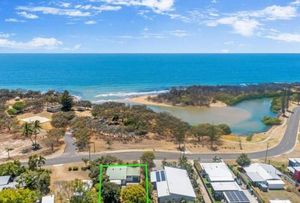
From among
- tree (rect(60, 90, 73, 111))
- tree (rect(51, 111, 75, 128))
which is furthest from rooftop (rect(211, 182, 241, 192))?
tree (rect(60, 90, 73, 111))

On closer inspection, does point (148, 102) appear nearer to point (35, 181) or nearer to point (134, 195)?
point (35, 181)

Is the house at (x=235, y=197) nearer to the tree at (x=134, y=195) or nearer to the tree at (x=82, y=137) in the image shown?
the tree at (x=134, y=195)

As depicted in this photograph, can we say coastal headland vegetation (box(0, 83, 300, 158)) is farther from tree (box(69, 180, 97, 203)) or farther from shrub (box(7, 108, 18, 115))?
tree (box(69, 180, 97, 203))

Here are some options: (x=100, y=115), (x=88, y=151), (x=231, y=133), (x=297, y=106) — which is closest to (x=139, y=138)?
(x=88, y=151)

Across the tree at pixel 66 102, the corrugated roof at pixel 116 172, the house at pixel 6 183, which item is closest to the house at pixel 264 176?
the corrugated roof at pixel 116 172

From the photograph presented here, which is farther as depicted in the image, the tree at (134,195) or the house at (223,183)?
the house at (223,183)

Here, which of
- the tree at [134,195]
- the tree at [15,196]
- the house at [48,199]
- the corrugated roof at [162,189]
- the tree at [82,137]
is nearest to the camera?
the tree at [15,196]
